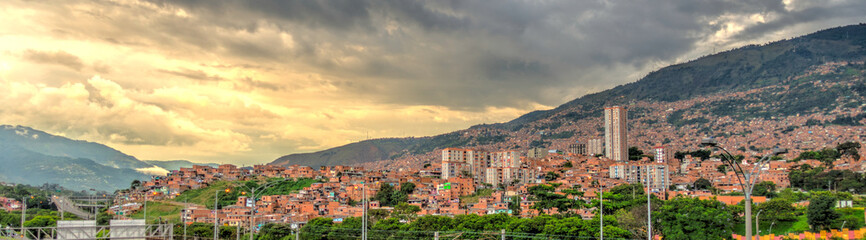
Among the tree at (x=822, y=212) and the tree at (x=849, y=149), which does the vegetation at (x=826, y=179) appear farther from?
the tree at (x=822, y=212)

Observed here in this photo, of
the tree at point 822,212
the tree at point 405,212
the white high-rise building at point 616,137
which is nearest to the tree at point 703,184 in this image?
the tree at point 822,212

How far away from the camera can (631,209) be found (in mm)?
53562

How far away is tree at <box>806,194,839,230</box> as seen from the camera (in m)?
46.5

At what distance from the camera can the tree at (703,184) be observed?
273 feet

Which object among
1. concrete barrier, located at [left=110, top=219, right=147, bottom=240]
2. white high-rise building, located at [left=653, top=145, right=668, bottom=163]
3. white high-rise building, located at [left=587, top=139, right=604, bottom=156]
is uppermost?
white high-rise building, located at [left=587, top=139, right=604, bottom=156]

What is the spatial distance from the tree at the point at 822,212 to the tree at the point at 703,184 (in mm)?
34884

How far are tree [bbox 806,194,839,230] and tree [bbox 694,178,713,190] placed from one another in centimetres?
3488

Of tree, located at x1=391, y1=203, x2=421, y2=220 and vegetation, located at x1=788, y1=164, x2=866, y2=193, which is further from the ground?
vegetation, located at x1=788, y1=164, x2=866, y2=193

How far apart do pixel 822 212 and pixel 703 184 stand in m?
38.8

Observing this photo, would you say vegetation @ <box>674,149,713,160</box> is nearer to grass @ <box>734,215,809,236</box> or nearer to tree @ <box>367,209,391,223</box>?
grass @ <box>734,215,809,236</box>

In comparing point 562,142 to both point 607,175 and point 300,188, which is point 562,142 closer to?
point 607,175

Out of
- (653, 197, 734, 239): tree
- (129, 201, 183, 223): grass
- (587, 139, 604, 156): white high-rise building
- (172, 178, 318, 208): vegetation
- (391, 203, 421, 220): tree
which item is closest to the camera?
(653, 197, 734, 239): tree

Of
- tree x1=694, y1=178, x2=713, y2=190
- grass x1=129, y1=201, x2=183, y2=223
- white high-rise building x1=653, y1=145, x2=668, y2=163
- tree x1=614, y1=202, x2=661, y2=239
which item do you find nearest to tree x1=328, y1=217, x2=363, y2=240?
tree x1=614, y1=202, x2=661, y2=239

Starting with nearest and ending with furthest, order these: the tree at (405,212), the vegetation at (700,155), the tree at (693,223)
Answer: the tree at (693,223) < the tree at (405,212) < the vegetation at (700,155)
